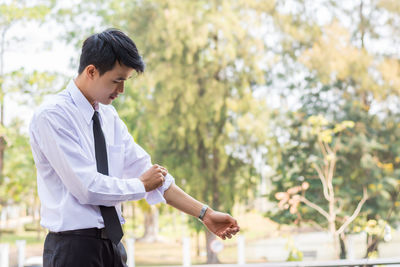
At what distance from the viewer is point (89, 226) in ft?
3.00

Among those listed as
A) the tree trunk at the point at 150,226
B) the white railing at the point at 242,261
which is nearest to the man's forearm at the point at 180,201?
the white railing at the point at 242,261

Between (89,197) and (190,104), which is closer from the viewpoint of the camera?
(89,197)

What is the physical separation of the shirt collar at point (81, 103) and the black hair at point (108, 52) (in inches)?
2.5

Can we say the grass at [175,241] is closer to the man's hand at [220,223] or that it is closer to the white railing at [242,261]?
the white railing at [242,261]

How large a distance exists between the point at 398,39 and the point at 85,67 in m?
4.78

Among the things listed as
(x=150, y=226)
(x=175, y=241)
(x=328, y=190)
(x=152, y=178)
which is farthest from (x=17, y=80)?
(x=152, y=178)

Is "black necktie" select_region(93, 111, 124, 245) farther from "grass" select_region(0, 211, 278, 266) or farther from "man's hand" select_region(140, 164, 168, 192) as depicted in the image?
"grass" select_region(0, 211, 278, 266)

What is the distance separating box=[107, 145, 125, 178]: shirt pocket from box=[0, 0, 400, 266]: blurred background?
4.07 meters

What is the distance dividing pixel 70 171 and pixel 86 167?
0.03m

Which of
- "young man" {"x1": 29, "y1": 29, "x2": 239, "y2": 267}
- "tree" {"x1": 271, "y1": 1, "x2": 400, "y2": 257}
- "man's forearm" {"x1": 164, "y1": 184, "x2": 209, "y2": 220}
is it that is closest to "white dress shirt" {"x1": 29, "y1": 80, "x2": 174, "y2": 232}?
"young man" {"x1": 29, "y1": 29, "x2": 239, "y2": 267}

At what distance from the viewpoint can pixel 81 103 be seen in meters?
0.97

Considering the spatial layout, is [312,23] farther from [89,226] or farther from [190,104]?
[89,226]

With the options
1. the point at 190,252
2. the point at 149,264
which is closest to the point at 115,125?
the point at 190,252

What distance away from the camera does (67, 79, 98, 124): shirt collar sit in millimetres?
967
